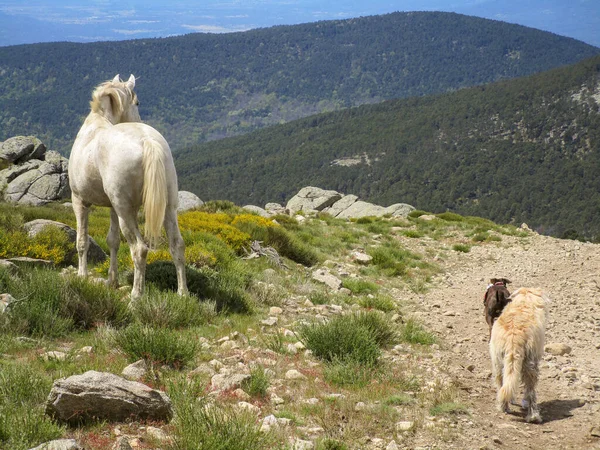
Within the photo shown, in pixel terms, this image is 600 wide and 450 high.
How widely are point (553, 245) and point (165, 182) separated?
14.6m

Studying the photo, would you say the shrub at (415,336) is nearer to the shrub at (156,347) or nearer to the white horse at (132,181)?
the white horse at (132,181)

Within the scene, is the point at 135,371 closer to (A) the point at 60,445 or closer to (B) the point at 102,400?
(B) the point at 102,400

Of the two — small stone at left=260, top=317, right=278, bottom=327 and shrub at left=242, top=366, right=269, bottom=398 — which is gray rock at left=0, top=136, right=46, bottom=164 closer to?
small stone at left=260, top=317, right=278, bottom=327

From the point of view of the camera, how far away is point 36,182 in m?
24.9

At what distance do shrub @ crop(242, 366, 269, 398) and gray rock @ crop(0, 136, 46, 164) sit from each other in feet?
89.3

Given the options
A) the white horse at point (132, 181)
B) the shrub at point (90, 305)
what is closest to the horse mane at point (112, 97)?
the white horse at point (132, 181)

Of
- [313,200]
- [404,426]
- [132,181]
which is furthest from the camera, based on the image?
[313,200]

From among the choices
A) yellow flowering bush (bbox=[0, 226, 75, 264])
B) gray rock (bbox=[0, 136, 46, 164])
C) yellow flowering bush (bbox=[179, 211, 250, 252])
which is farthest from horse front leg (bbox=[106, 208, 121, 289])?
gray rock (bbox=[0, 136, 46, 164])

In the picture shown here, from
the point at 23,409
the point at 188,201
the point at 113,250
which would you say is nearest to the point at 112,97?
the point at 113,250

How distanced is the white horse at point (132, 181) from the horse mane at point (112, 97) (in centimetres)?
29

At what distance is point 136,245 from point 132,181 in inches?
33.2

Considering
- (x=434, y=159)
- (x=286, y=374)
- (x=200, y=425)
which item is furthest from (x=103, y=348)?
(x=434, y=159)

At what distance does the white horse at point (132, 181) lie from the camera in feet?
22.1

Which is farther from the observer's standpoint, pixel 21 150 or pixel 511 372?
pixel 21 150
